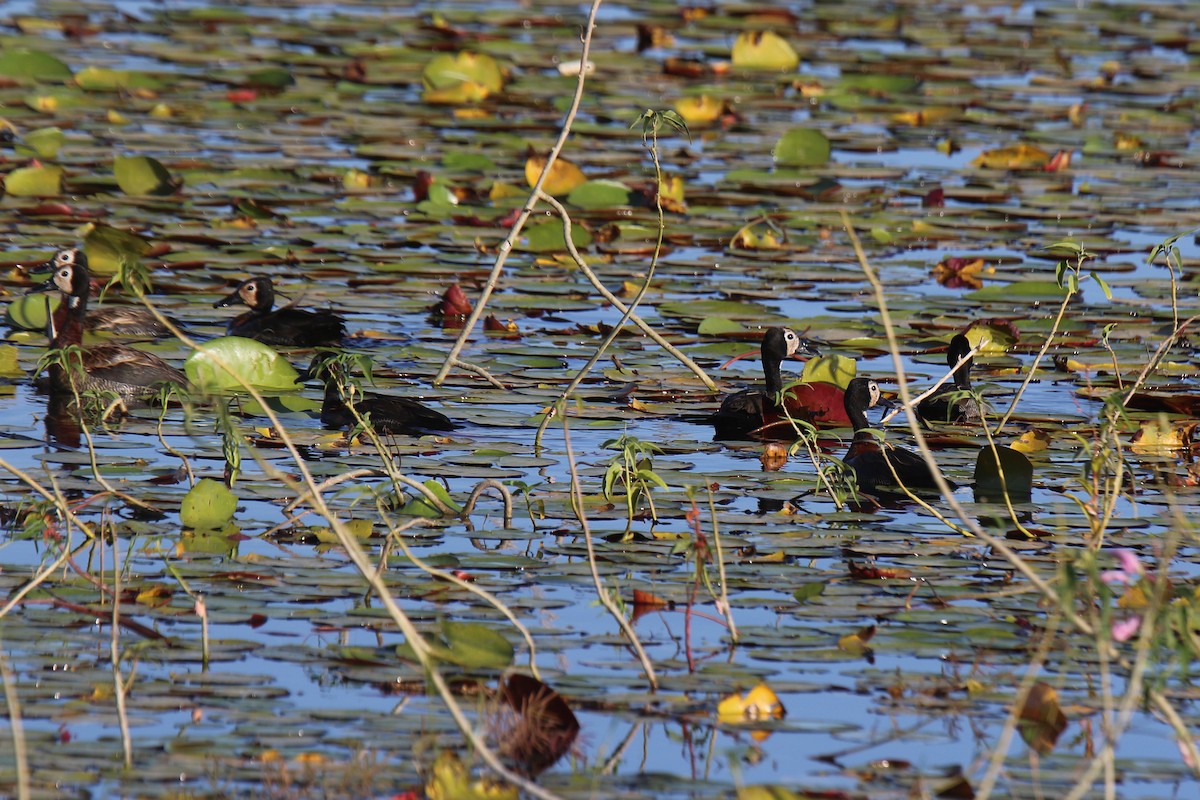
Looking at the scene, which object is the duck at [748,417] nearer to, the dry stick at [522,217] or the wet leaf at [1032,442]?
the wet leaf at [1032,442]

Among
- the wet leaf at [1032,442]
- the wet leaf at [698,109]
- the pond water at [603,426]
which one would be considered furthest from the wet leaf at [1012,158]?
the wet leaf at [1032,442]

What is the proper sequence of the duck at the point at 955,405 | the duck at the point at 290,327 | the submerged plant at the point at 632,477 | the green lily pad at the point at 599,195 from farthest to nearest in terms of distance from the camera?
the green lily pad at the point at 599,195, the duck at the point at 290,327, the duck at the point at 955,405, the submerged plant at the point at 632,477

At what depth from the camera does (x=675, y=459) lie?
303 inches

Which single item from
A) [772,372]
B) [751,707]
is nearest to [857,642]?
[751,707]

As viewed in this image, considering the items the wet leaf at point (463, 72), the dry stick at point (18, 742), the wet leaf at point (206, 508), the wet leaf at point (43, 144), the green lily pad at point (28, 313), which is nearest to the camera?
the dry stick at point (18, 742)

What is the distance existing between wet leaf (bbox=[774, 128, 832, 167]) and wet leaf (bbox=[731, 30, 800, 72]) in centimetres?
371

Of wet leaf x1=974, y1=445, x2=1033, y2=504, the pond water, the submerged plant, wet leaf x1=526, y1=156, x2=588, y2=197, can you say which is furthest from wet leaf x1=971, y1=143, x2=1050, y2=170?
the submerged plant

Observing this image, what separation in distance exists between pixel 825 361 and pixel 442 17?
1137cm

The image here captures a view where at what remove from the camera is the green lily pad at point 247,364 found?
8.45 m

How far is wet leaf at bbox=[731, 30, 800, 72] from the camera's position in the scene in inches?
704

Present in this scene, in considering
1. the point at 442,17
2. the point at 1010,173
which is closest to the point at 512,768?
the point at 1010,173

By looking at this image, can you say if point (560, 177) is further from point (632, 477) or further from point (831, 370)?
→ point (632, 477)

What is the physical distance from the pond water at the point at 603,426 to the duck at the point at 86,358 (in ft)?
0.66

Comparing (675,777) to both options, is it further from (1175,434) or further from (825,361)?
(825,361)
